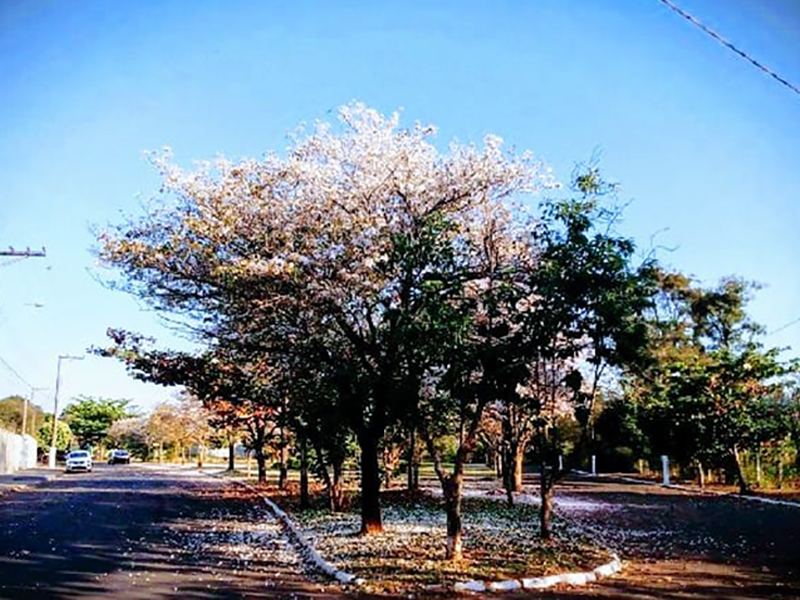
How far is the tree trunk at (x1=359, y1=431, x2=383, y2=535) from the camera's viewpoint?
53.0 ft

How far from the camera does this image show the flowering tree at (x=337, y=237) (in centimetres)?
1473

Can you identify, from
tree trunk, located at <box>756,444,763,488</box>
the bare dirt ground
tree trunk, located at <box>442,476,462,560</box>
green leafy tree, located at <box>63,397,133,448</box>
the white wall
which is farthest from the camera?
green leafy tree, located at <box>63,397,133,448</box>

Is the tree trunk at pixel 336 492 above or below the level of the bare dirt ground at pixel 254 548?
above

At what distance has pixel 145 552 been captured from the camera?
14.8 metres

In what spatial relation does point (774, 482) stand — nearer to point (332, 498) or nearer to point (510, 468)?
point (510, 468)

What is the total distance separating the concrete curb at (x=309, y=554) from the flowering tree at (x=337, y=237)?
4.74ft

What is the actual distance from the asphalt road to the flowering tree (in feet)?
11.0

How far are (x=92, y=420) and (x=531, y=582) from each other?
8773cm

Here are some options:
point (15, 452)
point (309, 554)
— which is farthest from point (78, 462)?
point (309, 554)

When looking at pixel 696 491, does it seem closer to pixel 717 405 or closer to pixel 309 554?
pixel 717 405

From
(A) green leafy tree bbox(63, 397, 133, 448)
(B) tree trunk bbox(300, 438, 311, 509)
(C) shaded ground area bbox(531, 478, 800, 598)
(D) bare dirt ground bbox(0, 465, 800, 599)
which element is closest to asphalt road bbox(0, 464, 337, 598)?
(D) bare dirt ground bbox(0, 465, 800, 599)

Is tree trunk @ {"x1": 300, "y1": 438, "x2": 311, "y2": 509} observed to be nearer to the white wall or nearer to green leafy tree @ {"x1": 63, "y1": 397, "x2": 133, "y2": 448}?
the white wall

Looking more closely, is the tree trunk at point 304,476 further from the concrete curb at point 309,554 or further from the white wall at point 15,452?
the white wall at point 15,452

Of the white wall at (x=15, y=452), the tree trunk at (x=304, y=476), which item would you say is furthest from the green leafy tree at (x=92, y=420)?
the tree trunk at (x=304, y=476)
